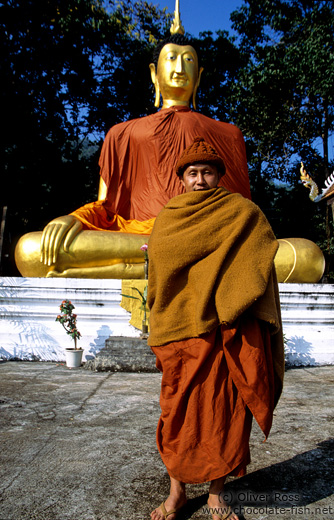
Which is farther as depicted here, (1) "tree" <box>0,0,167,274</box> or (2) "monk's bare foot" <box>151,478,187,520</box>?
(1) "tree" <box>0,0,167,274</box>

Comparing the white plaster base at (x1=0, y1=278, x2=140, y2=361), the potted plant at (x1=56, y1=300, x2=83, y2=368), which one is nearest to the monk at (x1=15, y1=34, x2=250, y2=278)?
the white plaster base at (x1=0, y1=278, x2=140, y2=361)

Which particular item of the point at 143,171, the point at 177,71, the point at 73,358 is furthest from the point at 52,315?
the point at 177,71

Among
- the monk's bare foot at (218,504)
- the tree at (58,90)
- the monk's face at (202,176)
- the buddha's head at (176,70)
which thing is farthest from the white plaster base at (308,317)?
the tree at (58,90)

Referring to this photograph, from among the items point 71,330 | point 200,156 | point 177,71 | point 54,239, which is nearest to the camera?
point 200,156

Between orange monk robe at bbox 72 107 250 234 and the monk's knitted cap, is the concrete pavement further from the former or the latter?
orange monk robe at bbox 72 107 250 234

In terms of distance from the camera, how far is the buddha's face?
6.21 metres

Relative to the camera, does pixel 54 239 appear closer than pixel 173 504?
No

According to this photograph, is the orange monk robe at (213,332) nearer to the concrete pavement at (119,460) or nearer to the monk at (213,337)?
the monk at (213,337)

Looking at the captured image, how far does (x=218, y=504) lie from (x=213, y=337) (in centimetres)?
50

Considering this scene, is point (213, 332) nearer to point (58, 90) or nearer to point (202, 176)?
point (202, 176)

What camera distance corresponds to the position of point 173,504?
4.25ft

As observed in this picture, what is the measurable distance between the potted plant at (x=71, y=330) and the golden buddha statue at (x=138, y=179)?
0.68 meters

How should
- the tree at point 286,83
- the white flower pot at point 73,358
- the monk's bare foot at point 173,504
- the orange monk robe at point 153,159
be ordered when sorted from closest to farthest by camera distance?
the monk's bare foot at point 173,504, the white flower pot at point 73,358, the orange monk robe at point 153,159, the tree at point 286,83

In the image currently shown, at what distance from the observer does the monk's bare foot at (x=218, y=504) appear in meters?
1.27
